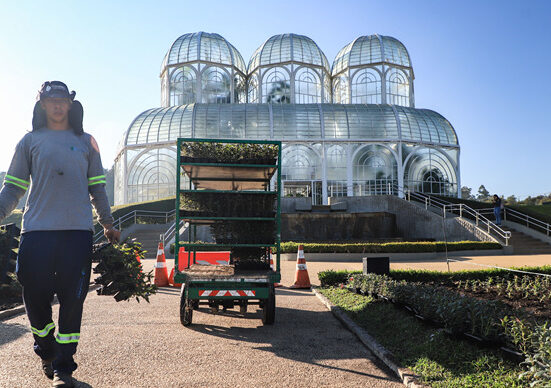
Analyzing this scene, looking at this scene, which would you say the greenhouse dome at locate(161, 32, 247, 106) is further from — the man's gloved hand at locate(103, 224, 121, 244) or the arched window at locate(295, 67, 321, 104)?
the man's gloved hand at locate(103, 224, 121, 244)

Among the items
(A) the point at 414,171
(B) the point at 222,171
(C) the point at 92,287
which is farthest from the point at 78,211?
(A) the point at 414,171

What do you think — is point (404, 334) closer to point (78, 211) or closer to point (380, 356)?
point (380, 356)

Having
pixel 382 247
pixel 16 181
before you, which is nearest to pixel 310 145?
pixel 382 247

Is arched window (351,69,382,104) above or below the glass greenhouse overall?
above

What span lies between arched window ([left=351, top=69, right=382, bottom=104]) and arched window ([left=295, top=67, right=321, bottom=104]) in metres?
3.63

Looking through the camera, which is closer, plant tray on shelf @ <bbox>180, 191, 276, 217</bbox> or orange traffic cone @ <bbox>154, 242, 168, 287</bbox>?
plant tray on shelf @ <bbox>180, 191, 276, 217</bbox>

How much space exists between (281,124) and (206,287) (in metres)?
31.2

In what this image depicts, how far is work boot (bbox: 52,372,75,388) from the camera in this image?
3.41m

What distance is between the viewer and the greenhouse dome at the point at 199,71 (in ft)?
145

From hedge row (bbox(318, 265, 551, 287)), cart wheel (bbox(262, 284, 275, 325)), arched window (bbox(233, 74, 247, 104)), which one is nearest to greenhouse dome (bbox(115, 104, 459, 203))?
arched window (bbox(233, 74, 247, 104))

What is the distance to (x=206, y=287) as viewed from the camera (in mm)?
6086

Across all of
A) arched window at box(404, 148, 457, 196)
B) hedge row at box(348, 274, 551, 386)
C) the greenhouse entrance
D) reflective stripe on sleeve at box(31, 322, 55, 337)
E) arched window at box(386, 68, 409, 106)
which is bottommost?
hedge row at box(348, 274, 551, 386)

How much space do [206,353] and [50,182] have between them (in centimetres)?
245

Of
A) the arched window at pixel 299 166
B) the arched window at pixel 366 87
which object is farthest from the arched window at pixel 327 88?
the arched window at pixel 299 166
